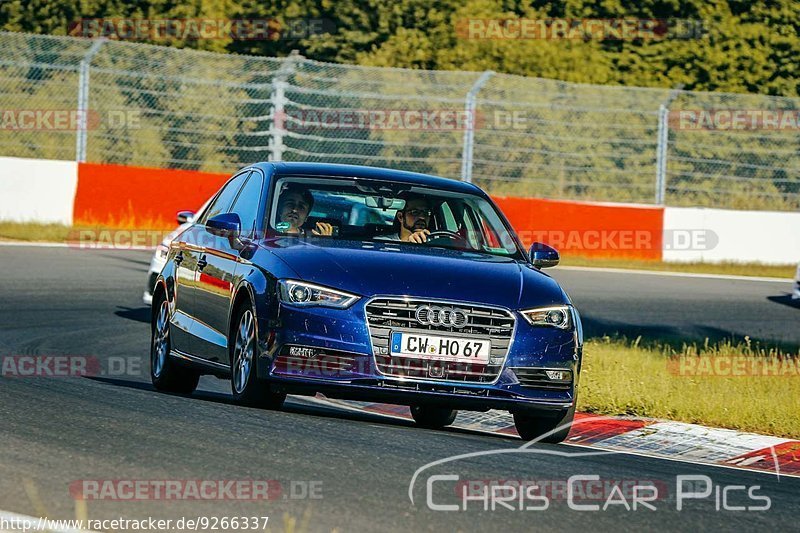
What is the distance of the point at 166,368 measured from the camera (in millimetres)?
10828

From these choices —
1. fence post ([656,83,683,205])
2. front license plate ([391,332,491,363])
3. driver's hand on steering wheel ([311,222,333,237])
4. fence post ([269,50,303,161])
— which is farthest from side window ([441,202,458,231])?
fence post ([656,83,683,205])

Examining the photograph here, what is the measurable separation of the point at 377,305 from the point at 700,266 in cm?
1969

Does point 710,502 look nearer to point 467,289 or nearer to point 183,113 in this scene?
point 467,289

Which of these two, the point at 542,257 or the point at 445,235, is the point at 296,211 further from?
the point at 542,257

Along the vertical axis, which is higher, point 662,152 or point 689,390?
point 689,390

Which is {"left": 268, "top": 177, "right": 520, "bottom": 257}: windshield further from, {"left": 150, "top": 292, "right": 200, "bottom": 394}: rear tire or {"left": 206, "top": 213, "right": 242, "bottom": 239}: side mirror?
{"left": 150, "top": 292, "right": 200, "bottom": 394}: rear tire

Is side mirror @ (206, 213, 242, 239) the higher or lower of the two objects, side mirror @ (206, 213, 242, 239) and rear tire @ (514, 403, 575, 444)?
the higher

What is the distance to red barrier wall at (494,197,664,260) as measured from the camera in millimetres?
26547

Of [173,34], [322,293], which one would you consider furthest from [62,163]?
[322,293]

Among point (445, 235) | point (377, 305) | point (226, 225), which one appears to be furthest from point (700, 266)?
point (377, 305)

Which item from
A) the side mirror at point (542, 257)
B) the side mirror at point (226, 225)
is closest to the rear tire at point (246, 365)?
the side mirror at point (226, 225)

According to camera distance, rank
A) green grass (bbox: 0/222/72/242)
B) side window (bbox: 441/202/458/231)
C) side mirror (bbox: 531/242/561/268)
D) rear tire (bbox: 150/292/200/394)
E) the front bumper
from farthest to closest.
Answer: green grass (bbox: 0/222/72/242) < rear tire (bbox: 150/292/200/394) < side window (bbox: 441/202/458/231) < side mirror (bbox: 531/242/561/268) < the front bumper

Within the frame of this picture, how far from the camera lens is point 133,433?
8.03 m

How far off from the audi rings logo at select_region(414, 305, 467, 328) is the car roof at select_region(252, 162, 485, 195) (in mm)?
1733
